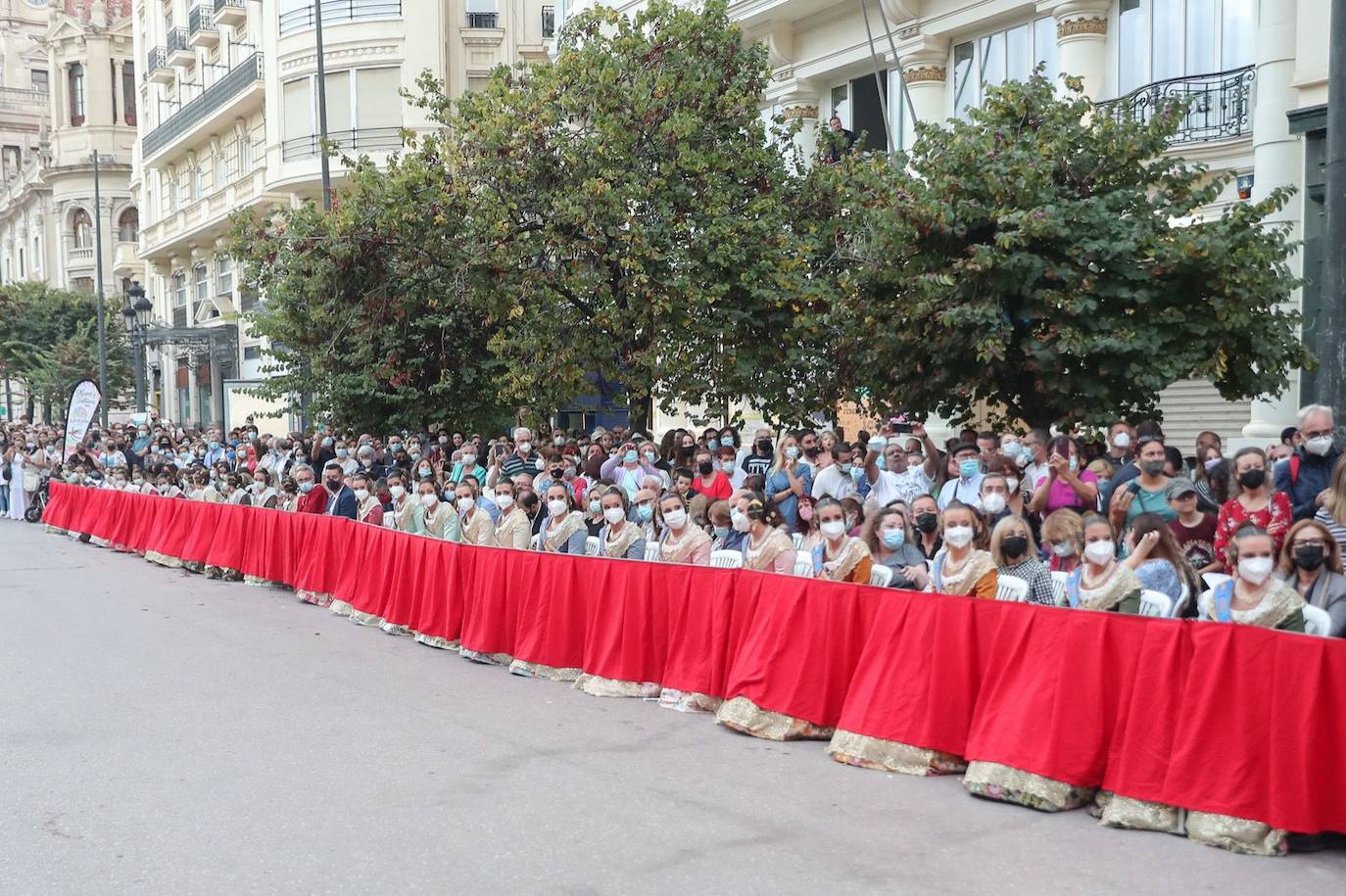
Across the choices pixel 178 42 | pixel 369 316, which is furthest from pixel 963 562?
pixel 178 42

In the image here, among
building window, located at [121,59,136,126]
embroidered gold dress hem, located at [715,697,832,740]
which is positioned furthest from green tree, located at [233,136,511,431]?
building window, located at [121,59,136,126]

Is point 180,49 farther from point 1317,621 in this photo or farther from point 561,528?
point 1317,621

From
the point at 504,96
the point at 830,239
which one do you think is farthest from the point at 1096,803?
the point at 504,96

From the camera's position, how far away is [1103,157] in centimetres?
1349

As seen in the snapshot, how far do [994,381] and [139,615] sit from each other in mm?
9322

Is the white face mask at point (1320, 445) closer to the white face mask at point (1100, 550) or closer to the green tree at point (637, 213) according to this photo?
the white face mask at point (1100, 550)

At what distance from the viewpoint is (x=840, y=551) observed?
9461 mm

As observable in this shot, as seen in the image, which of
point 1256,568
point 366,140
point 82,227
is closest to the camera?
point 1256,568

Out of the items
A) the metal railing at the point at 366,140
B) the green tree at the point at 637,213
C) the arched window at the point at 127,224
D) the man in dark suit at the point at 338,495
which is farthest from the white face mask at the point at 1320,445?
the arched window at the point at 127,224

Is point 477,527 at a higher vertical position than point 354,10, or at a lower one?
lower

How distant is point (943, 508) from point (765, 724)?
255cm

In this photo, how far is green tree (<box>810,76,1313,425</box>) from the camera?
41.6 ft

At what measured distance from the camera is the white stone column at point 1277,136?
15805 mm

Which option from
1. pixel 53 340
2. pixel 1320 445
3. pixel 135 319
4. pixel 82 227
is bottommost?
pixel 1320 445
